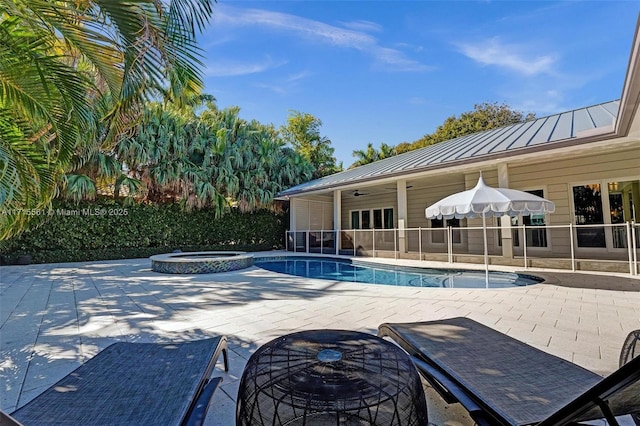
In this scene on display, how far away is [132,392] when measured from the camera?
1.93 meters

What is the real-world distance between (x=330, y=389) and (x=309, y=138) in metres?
33.0

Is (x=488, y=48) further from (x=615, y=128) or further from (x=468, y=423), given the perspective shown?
(x=468, y=423)

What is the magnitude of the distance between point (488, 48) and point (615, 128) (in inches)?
292

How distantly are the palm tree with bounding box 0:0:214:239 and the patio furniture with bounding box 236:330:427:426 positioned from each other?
318 cm

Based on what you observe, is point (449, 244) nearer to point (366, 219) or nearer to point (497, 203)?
point (497, 203)

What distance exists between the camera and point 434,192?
1506cm

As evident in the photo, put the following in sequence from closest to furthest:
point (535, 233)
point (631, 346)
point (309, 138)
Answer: point (631, 346) < point (535, 233) < point (309, 138)

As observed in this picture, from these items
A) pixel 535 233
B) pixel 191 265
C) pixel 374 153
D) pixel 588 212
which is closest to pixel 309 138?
pixel 374 153

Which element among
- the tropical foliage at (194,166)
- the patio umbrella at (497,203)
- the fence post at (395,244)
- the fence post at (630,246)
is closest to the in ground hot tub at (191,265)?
the tropical foliage at (194,166)

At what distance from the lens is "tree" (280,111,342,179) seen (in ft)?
106

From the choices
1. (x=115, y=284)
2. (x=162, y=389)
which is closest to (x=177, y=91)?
(x=162, y=389)

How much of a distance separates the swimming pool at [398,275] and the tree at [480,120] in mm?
22925

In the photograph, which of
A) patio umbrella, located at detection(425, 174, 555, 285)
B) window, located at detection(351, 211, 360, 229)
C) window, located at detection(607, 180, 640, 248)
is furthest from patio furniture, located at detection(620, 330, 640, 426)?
window, located at detection(351, 211, 360, 229)

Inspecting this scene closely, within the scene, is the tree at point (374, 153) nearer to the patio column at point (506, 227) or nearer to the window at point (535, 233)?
the window at point (535, 233)
